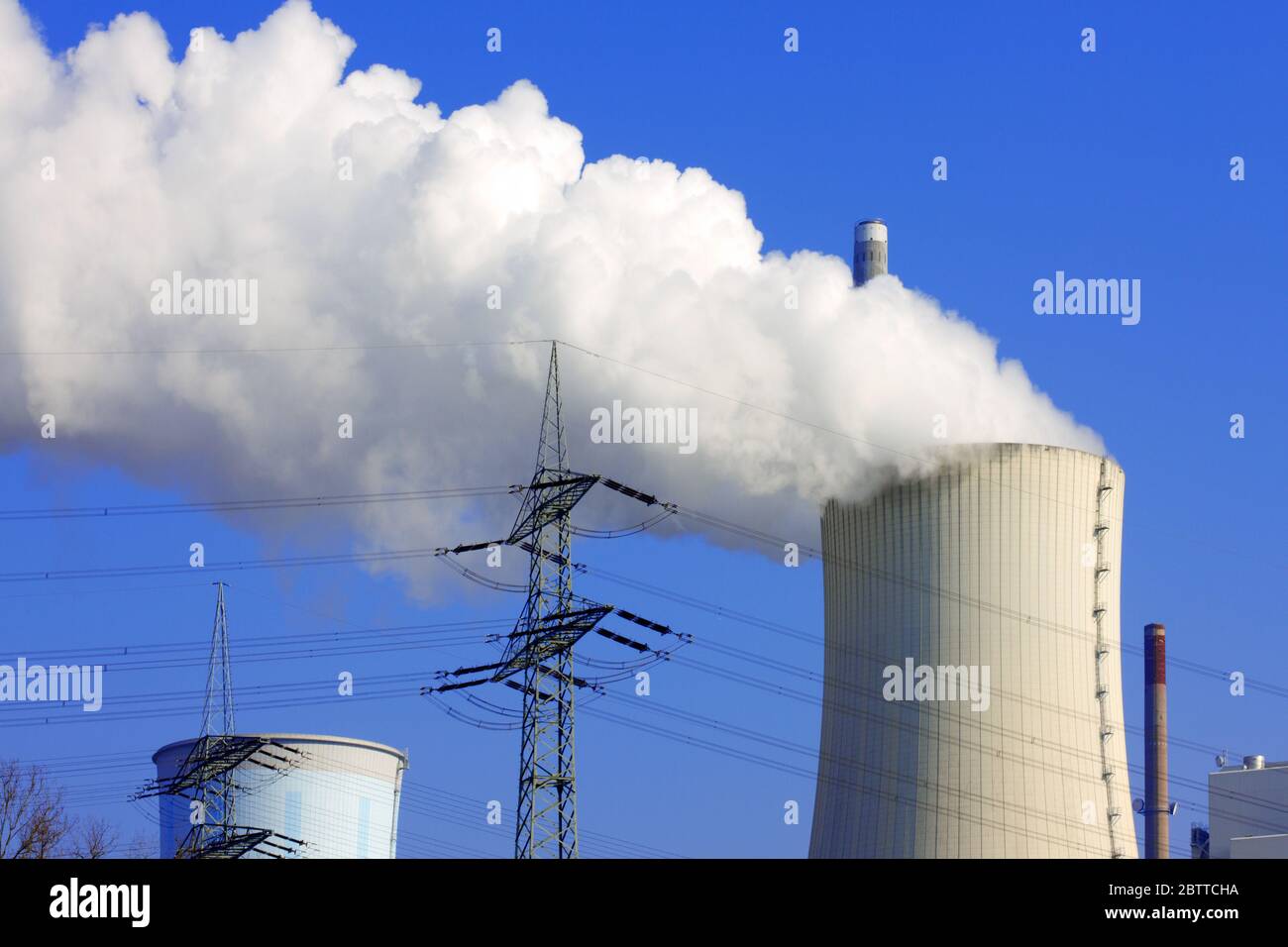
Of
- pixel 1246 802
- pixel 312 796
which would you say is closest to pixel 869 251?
pixel 312 796

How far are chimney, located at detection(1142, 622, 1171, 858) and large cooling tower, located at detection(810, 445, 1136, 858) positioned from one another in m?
23.8

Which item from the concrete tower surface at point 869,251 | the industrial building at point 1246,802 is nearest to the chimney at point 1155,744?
the industrial building at point 1246,802

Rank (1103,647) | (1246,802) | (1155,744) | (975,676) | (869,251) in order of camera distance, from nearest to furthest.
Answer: (975,676)
(1103,647)
(869,251)
(1155,744)
(1246,802)

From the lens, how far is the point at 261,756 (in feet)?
162

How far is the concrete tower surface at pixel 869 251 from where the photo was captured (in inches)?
1639

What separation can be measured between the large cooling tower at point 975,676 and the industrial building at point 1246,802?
101 ft

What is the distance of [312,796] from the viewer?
163 feet

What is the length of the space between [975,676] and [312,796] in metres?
23.2

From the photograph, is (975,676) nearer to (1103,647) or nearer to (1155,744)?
(1103,647)

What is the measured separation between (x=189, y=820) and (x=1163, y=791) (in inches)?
1169
